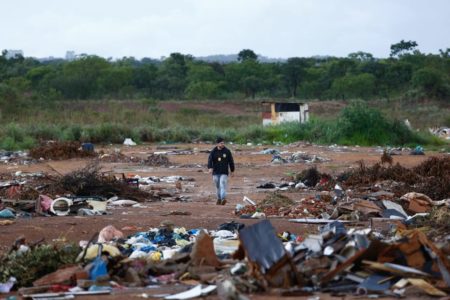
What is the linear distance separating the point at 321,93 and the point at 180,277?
74.2 metres

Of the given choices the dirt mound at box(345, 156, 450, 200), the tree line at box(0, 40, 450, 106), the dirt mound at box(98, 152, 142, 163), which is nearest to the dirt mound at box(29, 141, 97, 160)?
the dirt mound at box(98, 152, 142, 163)

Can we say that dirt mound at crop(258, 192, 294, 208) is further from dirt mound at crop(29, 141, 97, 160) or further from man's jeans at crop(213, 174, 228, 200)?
dirt mound at crop(29, 141, 97, 160)

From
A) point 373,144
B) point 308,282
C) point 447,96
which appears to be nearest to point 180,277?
point 308,282

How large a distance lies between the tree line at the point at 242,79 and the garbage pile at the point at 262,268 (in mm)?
60785

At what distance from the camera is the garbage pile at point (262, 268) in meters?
8.46

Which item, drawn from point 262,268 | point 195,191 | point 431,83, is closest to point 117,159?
point 195,191

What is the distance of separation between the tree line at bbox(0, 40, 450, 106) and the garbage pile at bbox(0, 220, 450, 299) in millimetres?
60785

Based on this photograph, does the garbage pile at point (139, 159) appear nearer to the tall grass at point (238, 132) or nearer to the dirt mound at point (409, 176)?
the tall grass at point (238, 132)

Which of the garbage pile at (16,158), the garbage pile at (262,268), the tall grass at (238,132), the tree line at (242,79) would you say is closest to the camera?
the garbage pile at (262,268)

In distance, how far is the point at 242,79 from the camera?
3371 inches

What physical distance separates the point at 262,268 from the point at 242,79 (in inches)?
3048

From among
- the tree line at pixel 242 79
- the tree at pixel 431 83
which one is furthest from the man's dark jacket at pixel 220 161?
the tree at pixel 431 83

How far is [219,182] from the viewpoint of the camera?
720 inches

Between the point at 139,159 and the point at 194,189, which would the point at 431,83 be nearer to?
the point at 139,159
